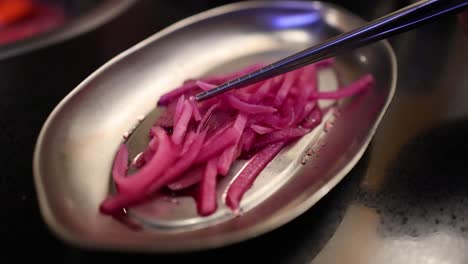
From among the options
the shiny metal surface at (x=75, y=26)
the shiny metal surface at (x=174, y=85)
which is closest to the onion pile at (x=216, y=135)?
the shiny metal surface at (x=174, y=85)

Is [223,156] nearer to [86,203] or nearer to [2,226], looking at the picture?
[86,203]

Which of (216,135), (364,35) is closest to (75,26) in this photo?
(216,135)

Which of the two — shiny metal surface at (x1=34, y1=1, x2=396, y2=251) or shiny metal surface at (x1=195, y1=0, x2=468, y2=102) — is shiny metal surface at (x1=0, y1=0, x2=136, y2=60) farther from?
shiny metal surface at (x1=195, y1=0, x2=468, y2=102)

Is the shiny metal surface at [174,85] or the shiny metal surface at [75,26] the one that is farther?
the shiny metal surface at [75,26]

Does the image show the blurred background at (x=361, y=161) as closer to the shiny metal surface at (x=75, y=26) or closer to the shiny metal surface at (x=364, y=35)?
the shiny metal surface at (x=75, y=26)

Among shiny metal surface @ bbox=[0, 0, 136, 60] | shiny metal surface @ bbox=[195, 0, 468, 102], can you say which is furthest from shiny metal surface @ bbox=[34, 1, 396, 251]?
shiny metal surface @ bbox=[0, 0, 136, 60]

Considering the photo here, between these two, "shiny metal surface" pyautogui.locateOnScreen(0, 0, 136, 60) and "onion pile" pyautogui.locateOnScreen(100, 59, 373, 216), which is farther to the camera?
"shiny metal surface" pyautogui.locateOnScreen(0, 0, 136, 60)

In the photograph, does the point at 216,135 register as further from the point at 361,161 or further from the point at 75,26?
the point at 75,26
